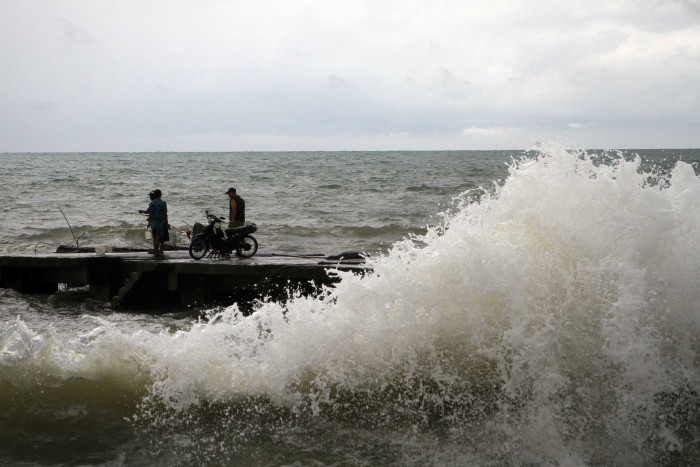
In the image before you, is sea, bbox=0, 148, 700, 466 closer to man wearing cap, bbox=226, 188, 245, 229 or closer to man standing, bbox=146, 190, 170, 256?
man standing, bbox=146, 190, 170, 256

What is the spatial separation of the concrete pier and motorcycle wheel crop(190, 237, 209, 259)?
18 cm

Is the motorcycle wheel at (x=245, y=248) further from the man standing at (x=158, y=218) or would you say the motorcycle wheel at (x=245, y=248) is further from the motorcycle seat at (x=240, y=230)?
the man standing at (x=158, y=218)

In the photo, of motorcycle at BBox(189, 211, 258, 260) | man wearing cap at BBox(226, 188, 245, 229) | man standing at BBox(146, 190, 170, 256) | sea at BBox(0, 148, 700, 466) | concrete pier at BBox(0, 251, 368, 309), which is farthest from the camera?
man wearing cap at BBox(226, 188, 245, 229)

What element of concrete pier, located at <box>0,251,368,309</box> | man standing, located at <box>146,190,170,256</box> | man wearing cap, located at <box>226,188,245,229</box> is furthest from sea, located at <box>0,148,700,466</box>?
man wearing cap, located at <box>226,188,245,229</box>

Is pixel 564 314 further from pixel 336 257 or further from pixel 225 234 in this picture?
pixel 225 234

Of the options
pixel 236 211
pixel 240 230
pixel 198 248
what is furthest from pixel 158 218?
pixel 240 230

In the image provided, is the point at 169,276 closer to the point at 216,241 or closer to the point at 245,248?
the point at 216,241

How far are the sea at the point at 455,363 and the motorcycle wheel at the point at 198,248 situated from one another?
5.31 metres

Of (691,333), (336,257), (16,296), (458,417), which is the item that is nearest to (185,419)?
(458,417)

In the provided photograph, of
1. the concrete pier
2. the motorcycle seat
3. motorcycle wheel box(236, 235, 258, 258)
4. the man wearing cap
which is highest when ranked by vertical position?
the man wearing cap

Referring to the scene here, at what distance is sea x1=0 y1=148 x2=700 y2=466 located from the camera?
5.35 m

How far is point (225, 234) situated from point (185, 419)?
7.64 meters

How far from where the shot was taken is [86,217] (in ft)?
93.5

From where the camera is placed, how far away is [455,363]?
617 cm
